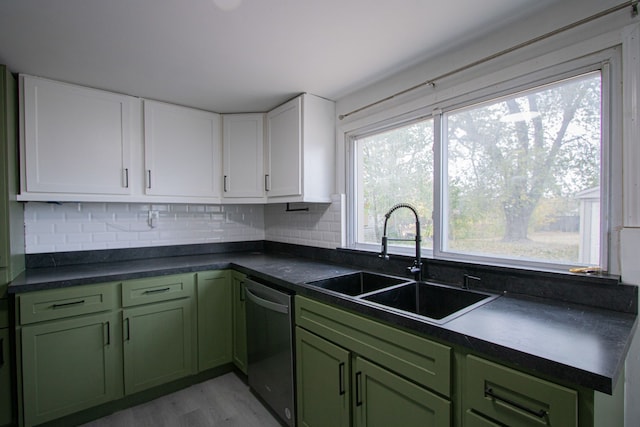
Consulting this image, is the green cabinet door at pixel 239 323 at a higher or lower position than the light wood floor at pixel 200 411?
higher

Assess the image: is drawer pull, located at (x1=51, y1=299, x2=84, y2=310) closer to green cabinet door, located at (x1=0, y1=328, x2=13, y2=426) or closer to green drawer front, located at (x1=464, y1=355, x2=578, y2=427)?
green cabinet door, located at (x1=0, y1=328, x2=13, y2=426)

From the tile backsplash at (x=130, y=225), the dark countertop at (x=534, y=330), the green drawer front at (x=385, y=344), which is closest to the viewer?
the dark countertop at (x=534, y=330)

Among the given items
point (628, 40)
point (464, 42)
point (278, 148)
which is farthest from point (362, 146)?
point (628, 40)

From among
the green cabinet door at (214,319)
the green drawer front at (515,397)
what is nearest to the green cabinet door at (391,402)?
the green drawer front at (515,397)

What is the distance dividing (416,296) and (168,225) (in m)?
2.26

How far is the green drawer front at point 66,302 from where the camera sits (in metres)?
1.77

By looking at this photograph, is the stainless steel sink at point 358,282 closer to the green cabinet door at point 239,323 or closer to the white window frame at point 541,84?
the white window frame at point 541,84

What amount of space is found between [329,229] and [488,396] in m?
1.75

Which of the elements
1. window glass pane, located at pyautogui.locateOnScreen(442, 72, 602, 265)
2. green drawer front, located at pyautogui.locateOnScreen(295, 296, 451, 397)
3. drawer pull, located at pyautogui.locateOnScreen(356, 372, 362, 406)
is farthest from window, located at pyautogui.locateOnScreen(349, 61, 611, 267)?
drawer pull, located at pyautogui.locateOnScreen(356, 372, 362, 406)

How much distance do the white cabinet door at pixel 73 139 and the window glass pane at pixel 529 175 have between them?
2362mm

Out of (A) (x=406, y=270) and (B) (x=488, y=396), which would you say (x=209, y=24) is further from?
(B) (x=488, y=396)

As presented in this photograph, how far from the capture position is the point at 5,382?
69.2 inches

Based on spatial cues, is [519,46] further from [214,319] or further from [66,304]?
[66,304]

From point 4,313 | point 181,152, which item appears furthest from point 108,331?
point 181,152
